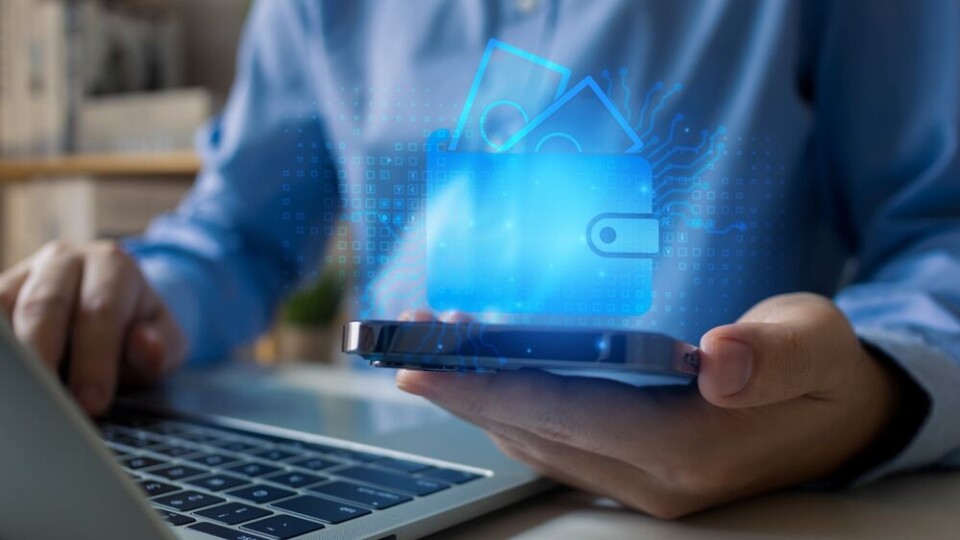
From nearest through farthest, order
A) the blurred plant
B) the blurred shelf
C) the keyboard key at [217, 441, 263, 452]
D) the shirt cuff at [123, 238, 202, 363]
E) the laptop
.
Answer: the laptop → the keyboard key at [217, 441, 263, 452] → the shirt cuff at [123, 238, 202, 363] → the blurred shelf → the blurred plant

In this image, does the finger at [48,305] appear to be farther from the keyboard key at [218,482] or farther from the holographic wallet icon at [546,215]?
the holographic wallet icon at [546,215]

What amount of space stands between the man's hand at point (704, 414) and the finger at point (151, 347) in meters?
0.37

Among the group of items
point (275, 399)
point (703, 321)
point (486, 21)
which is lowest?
point (275, 399)

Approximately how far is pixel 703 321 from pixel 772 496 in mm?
151

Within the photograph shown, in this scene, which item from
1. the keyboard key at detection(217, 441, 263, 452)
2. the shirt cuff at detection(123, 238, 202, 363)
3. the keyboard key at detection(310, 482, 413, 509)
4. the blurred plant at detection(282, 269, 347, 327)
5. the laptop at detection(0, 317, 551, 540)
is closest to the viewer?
the laptop at detection(0, 317, 551, 540)

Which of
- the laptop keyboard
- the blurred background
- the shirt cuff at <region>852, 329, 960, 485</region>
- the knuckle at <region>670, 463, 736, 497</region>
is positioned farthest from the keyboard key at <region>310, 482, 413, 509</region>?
the blurred background

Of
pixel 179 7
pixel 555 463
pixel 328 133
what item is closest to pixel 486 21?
pixel 328 133

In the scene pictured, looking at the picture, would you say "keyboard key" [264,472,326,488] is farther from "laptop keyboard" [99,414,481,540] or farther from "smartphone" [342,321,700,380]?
"smartphone" [342,321,700,380]

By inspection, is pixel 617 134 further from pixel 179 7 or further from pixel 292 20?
pixel 179 7

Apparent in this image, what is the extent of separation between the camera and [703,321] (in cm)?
30

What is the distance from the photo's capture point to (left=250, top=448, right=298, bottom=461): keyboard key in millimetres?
424

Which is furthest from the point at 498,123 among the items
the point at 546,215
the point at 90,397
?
the point at 90,397

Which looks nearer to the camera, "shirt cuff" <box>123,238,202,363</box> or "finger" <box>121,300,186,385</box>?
"finger" <box>121,300,186,385</box>

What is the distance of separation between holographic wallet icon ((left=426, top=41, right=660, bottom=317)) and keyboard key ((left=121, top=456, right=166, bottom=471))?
19 cm
